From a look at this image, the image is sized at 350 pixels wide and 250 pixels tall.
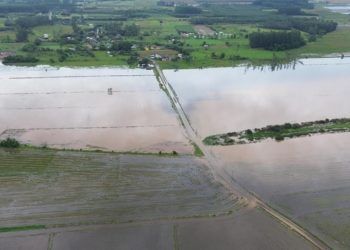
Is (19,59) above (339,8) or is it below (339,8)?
below

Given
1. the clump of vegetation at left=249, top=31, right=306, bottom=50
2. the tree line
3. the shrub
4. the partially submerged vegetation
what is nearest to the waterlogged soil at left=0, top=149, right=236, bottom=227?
the partially submerged vegetation

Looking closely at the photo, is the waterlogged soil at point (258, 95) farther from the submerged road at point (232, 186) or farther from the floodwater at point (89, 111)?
the floodwater at point (89, 111)

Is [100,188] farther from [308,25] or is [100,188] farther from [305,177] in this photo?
[308,25]

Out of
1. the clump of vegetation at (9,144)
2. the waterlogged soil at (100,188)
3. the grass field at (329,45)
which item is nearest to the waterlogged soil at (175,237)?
the waterlogged soil at (100,188)

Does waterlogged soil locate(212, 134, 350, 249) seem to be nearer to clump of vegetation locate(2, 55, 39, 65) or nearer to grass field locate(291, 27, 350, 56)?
grass field locate(291, 27, 350, 56)

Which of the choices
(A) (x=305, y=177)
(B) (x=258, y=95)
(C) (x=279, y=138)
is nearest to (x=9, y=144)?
(C) (x=279, y=138)

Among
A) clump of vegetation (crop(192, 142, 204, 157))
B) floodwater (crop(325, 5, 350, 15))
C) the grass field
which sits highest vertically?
floodwater (crop(325, 5, 350, 15))

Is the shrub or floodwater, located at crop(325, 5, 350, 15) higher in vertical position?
floodwater, located at crop(325, 5, 350, 15)

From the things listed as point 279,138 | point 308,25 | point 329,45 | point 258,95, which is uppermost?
point 308,25
